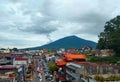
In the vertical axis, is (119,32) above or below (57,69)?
above

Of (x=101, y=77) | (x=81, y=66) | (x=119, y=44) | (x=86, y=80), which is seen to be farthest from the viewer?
(x=119, y=44)

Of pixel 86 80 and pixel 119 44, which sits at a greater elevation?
pixel 119 44

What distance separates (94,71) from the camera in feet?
216

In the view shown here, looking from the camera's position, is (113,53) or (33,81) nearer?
(33,81)

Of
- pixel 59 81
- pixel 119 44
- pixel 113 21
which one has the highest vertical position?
pixel 113 21

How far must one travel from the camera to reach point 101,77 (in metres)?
51.5

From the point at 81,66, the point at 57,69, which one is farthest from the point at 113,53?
the point at 81,66

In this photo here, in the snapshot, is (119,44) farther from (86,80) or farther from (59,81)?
(86,80)

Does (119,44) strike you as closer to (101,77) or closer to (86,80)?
(86,80)

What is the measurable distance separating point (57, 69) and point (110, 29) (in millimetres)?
32271

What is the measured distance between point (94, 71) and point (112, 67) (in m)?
3.37

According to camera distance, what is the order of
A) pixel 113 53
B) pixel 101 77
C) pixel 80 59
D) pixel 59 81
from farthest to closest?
pixel 113 53 → pixel 80 59 → pixel 59 81 → pixel 101 77

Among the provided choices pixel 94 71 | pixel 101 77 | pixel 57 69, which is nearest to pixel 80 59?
pixel 57 69

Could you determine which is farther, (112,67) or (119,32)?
(119,32)
